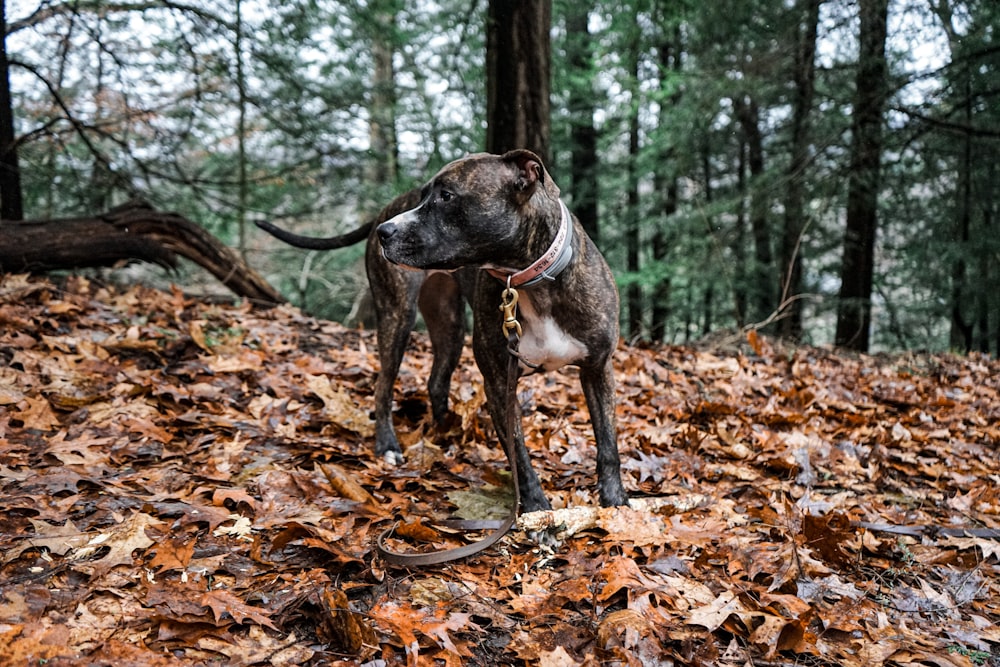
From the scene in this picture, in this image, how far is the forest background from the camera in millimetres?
7918

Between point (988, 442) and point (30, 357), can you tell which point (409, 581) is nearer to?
point (30, 357)

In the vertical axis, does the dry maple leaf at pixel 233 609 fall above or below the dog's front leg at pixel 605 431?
below

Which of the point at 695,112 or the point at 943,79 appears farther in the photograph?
the point at 695,112

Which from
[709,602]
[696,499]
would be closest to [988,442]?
[696,499]

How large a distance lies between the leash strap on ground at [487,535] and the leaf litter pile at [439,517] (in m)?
0.05

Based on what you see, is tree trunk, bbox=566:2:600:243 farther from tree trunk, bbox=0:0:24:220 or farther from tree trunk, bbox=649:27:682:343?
tree trunk, bbox=0:0:24:220

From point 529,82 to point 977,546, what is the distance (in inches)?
196

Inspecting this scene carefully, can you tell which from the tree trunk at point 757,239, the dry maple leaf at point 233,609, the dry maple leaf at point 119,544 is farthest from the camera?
the tree trunk at point 757,239

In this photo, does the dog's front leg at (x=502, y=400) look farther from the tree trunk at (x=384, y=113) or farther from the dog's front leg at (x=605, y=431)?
the tree trunk at (x=384, y=113)

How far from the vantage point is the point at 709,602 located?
2422 millimetres

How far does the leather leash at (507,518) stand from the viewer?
2.52m

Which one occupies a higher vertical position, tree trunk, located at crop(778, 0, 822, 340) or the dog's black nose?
tree trunk, located at crop(778, 0, 822, 340)

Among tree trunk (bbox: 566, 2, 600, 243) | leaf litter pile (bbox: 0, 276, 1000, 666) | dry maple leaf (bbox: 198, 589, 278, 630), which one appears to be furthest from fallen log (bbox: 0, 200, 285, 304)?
tree trunk (bbox: 566, 2, 600, 243)

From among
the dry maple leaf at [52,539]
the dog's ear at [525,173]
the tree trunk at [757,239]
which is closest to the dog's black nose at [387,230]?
the dog's ear at [525,173]
